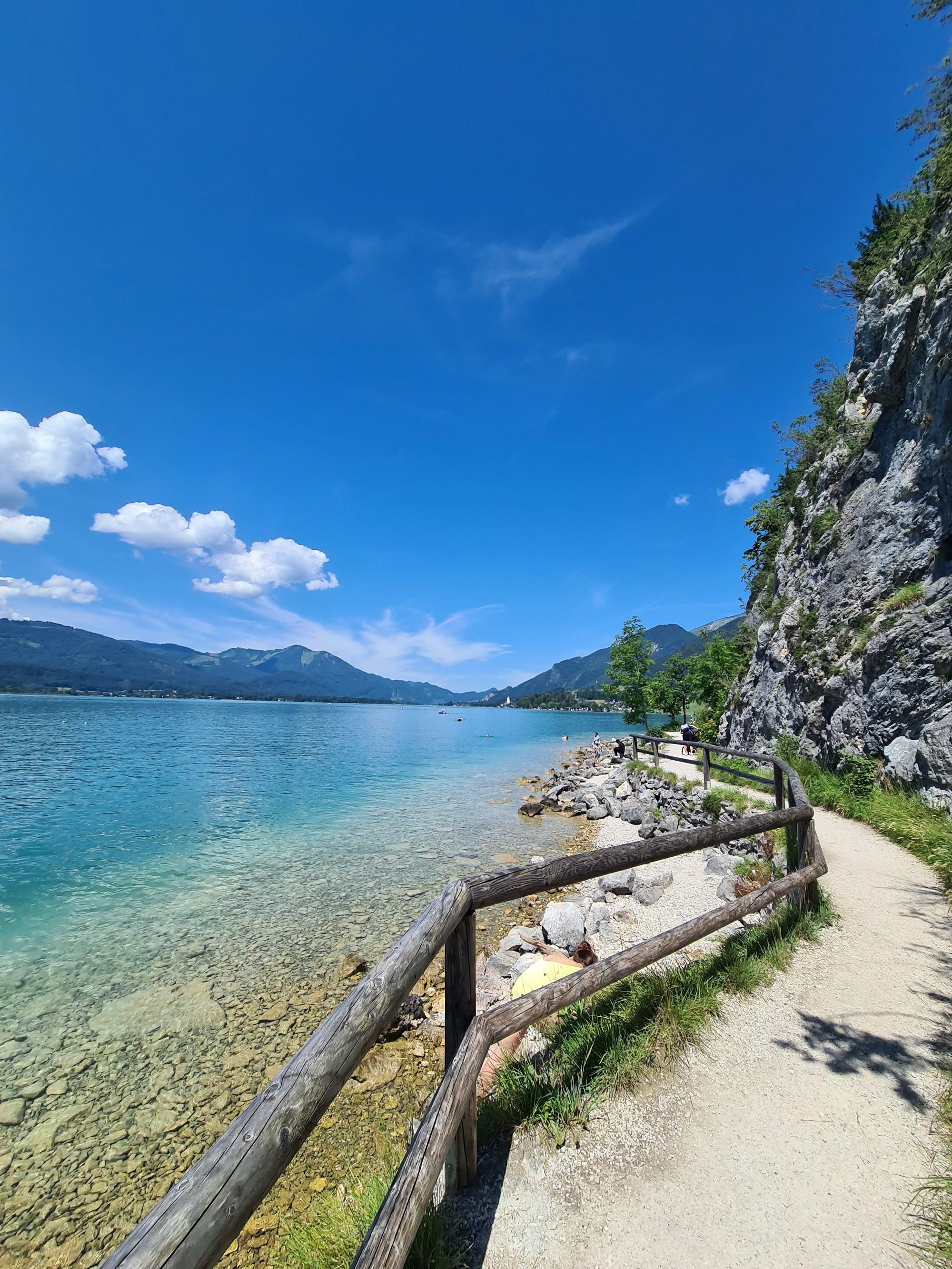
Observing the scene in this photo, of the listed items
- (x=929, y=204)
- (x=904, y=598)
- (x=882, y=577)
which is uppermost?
(x=929, y=204)

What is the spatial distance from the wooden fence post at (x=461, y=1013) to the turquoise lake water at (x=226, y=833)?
768 cm

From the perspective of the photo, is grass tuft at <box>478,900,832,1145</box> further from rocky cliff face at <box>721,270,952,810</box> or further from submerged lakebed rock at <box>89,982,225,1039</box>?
rocky cliff face at <box>721,270,952,810</box>

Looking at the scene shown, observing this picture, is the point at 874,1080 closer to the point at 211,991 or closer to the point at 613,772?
the point at 211,991

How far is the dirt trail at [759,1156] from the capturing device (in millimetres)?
2869

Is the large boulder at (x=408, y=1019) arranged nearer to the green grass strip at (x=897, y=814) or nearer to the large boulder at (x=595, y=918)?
the large boulder at (x=595, y=918)

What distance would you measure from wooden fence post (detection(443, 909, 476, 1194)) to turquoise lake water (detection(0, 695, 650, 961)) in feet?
25.2

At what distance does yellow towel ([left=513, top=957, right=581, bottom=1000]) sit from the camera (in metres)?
6.52

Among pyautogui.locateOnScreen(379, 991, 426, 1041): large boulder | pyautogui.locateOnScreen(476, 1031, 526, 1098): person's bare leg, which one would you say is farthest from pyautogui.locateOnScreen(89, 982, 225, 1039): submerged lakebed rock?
pyautogui.locateOnScreen(476, 1031, 526, 1098): person's bare leg

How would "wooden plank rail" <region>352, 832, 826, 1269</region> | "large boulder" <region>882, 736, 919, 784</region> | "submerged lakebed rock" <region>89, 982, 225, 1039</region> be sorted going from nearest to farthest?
"wooden plank rail" <region>352, 832, 826, 1269</region> → "submerged lakebed rock" <region>89, 982, 225, 1039</region> → "large boulder" <region>882, 736, 919, 784</region>

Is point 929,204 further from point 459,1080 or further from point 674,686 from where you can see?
point 674,686

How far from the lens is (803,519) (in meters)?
22.8

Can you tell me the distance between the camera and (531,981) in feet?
21.7

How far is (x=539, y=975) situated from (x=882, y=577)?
14994mm

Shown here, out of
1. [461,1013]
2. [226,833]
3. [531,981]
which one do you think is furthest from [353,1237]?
[226,833]
